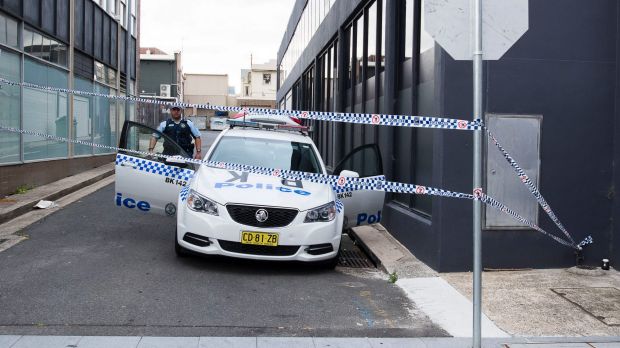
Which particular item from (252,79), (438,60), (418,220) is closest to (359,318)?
(418,220)

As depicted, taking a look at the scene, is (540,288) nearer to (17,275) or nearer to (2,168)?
(17,275)

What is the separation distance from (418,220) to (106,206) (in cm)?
650

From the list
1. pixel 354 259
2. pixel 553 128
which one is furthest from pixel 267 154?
pixel 553 128

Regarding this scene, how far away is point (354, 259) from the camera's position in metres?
8.08

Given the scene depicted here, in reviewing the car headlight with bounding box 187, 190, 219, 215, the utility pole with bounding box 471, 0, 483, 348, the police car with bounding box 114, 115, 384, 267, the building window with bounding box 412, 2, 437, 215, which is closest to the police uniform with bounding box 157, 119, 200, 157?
the police car with bounding box 114, 115, 384, 267

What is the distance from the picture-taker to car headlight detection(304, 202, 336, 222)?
22.1 ft

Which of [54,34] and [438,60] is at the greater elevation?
[54,34]

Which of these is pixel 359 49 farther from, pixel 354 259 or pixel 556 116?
pixel 556 116

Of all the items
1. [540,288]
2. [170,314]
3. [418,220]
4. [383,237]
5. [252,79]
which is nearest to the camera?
[170,314]

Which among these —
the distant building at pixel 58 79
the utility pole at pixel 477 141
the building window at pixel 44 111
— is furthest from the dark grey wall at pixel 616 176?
the building window at pixel 44 111

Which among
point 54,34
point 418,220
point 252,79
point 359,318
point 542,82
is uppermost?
point 252,79

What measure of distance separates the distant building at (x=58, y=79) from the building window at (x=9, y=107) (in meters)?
0.01

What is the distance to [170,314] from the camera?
205 inches

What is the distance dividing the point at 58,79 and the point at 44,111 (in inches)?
52.6
